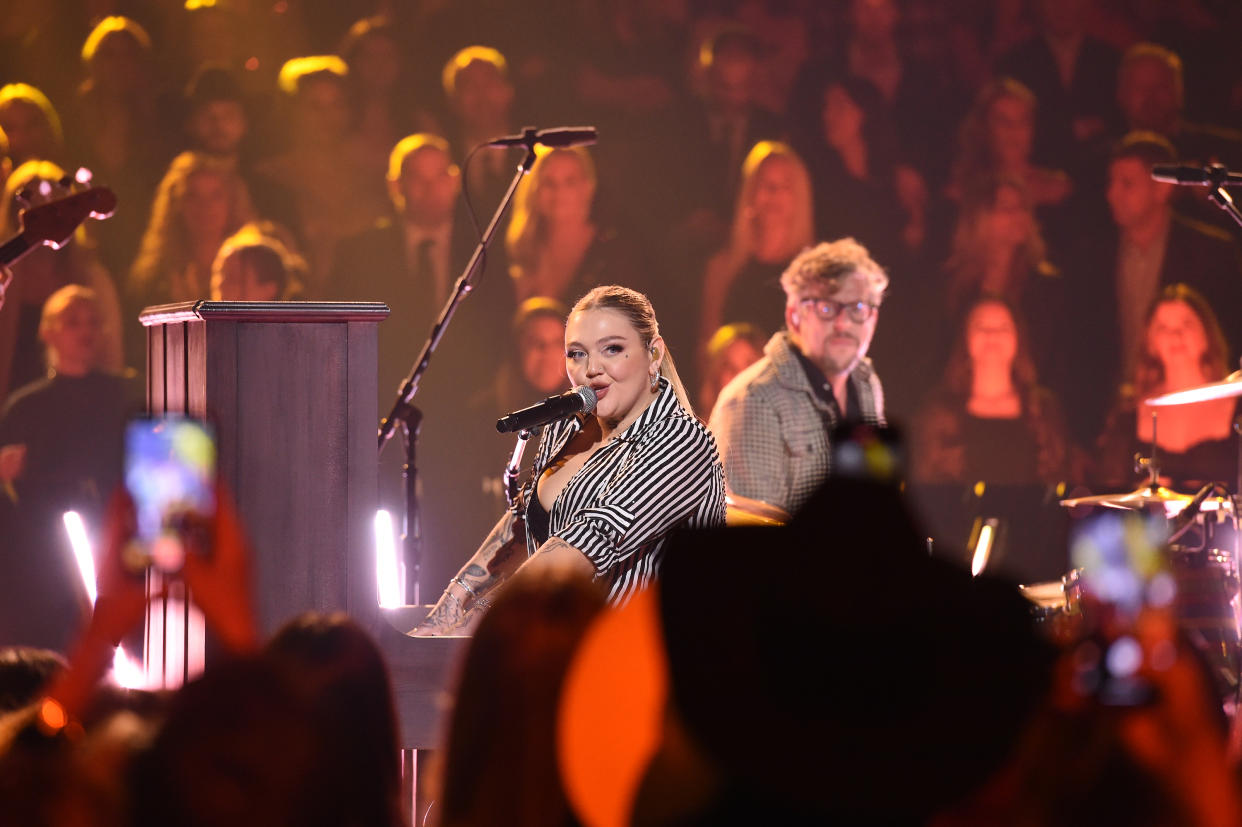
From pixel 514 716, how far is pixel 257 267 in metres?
5.92

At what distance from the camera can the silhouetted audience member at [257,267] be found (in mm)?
6664

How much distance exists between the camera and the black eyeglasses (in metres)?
4.73

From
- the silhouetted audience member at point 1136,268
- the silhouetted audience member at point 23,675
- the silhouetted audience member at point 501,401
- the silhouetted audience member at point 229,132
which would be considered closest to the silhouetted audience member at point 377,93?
the silhouetted audience member at point 229,132

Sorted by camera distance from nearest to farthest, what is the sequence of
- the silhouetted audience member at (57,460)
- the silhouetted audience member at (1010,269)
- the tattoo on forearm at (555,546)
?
1. the tattoo on forearm at (555,546)
2. the silhouetted audience member at (57,460)
3. the silhouetted audience member at (1010,269)

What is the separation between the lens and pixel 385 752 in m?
1.20

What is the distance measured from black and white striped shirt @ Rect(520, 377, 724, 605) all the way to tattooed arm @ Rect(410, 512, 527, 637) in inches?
2.9

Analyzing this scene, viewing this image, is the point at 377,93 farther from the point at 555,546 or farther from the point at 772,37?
the point at 555,546

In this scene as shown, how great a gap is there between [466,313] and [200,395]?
14.9ft

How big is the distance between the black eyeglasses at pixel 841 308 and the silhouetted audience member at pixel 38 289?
3.59 metres

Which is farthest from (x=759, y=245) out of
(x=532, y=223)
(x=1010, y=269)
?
(x=1010, y=269)

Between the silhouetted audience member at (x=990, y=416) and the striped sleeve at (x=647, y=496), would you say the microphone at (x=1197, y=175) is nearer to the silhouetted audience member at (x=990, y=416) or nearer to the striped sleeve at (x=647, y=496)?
the silhouetted audience member at (x=990, y=416)

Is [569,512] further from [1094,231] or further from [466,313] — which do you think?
[1094,231]

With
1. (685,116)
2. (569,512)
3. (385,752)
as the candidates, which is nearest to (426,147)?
(685,116)

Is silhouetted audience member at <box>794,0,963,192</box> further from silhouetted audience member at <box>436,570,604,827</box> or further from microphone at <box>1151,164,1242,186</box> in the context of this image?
silhouetted audience member at <box>436,570,604,827</box>
